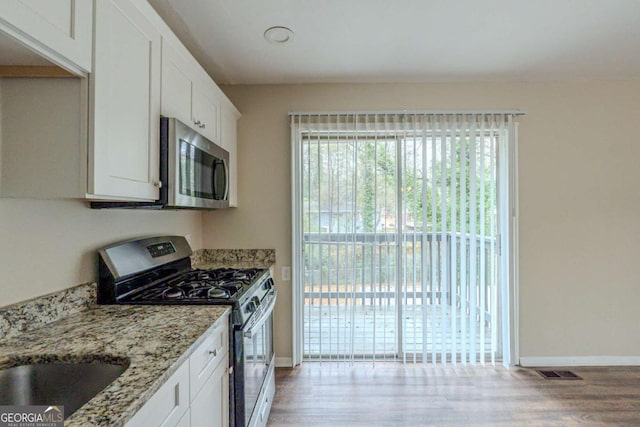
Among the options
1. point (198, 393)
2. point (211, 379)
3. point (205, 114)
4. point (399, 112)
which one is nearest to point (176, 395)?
point (198, 393)

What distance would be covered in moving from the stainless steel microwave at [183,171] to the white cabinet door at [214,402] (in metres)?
0.81

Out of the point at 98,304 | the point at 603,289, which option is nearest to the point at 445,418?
the point at 603,289

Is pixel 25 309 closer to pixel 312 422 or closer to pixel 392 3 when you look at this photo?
pixel 312 422

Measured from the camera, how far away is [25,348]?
1.04 metres

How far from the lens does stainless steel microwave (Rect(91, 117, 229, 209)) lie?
1.54m

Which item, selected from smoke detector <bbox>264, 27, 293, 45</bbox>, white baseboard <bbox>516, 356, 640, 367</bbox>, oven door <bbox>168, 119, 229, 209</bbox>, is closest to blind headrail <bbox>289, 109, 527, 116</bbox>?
smoke detector <bbox>264, 27, 293, 45</bbox>

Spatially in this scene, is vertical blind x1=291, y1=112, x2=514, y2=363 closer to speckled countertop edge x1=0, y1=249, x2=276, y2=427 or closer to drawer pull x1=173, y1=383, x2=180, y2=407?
speckled countertop edge x1=0, y1=249, x2=276, y2=427

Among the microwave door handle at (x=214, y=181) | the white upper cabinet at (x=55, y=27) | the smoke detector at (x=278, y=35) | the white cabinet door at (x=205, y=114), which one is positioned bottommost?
the microwave door handle at (x=214, y=181)

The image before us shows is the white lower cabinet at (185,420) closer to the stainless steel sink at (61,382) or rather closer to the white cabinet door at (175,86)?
the stainless steel sink at (61,382)

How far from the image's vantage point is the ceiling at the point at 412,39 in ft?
5.93

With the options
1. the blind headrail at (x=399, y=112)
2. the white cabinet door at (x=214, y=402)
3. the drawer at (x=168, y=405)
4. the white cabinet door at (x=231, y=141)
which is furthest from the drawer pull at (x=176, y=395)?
the blind headrail at (x=399, y=112)

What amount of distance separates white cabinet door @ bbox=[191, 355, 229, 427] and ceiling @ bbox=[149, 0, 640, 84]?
6.20ft

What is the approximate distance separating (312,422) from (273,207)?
5.33 feet

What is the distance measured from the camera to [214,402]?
1.33 metres
